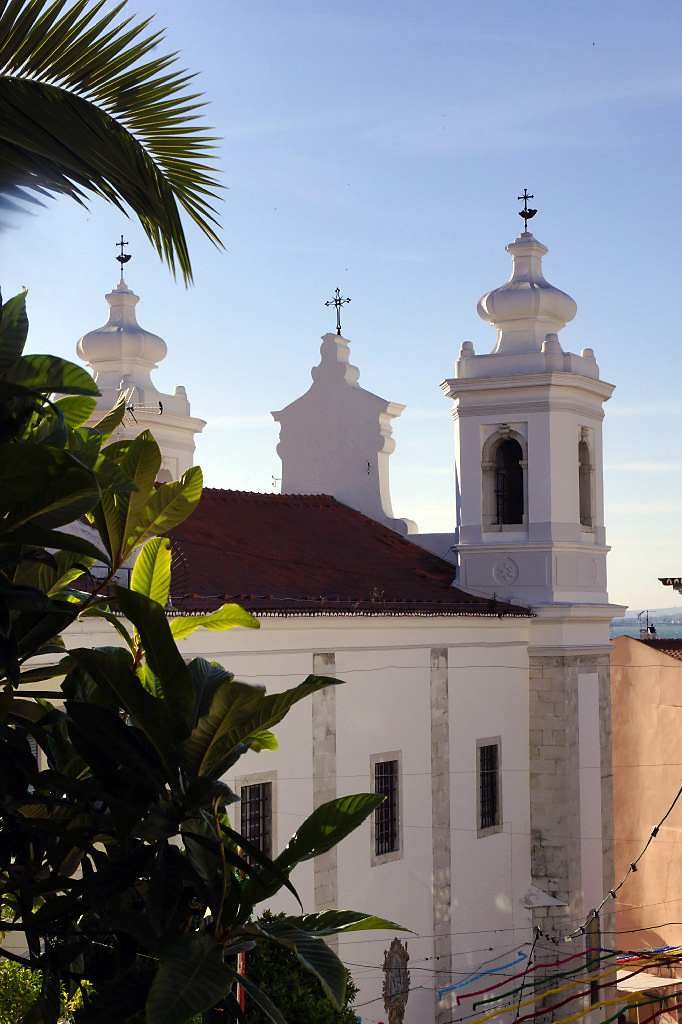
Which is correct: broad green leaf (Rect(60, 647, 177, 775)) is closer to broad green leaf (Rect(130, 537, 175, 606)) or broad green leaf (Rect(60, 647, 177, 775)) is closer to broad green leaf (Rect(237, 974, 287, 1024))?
broad green leaf (Rect(237, 974, 287, 1024))

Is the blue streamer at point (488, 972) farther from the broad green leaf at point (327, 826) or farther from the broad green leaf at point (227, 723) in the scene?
the broad green leaf at point (227, 723)

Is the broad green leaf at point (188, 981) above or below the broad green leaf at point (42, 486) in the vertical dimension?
below

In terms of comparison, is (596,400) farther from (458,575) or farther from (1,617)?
(1,617)

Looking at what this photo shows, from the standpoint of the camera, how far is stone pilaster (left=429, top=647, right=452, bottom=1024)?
54.5 feet

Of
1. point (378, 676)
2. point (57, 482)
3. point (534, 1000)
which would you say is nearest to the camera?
point (57, 482)

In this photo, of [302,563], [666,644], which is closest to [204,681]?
[302,563]

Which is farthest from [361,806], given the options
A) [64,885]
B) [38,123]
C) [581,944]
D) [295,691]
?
[581,944]

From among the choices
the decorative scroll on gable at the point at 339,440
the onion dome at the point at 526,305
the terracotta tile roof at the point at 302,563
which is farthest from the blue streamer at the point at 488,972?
the onion dome at the point at 526,305

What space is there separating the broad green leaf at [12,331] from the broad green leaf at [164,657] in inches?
22.3

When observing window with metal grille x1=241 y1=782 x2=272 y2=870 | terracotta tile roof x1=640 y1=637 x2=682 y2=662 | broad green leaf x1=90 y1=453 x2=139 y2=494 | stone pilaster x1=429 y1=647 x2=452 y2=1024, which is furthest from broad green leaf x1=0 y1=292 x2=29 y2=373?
terracotta tile roof x1=640 y1=637 x2=682 y2=662

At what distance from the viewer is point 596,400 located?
69.4ft

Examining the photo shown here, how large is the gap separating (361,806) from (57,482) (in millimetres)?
999

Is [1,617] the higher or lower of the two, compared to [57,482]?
lower

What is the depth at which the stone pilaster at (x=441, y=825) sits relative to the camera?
16.6 metres
